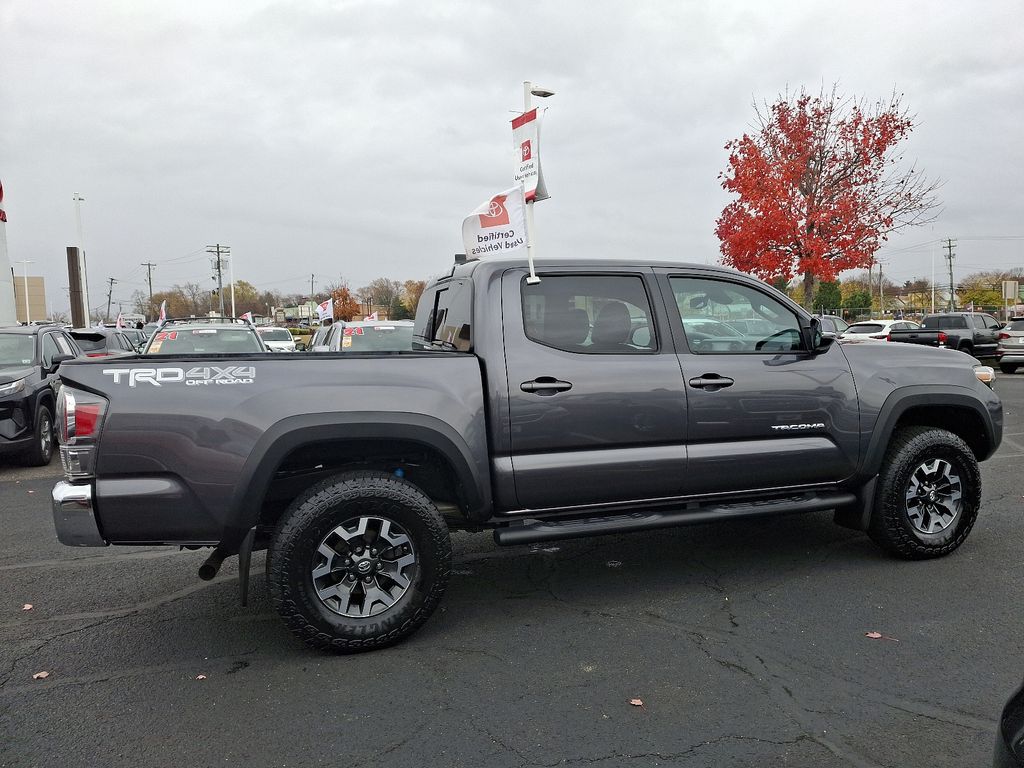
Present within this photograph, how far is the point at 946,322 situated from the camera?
21.9 metres

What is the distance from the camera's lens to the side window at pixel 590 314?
423cm

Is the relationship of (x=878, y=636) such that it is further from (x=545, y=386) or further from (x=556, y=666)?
(x=545, y=386)

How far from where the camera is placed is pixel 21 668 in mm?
3617

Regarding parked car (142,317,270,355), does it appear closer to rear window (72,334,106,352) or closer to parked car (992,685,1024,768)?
rear window (72,334,106,352)

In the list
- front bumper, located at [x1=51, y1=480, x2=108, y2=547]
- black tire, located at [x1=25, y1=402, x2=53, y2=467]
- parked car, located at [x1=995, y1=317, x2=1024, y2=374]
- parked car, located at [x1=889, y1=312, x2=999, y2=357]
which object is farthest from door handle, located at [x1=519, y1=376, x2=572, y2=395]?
parked car, located at [x1=889, y1=312, x2=999, y2=357]

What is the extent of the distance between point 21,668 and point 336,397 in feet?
6.52

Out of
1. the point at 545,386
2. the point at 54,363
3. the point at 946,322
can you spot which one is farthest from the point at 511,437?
the point at 946,322

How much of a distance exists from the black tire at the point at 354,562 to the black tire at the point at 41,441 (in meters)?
6.81

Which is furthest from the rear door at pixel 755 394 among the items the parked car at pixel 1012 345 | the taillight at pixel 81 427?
the parked car at pixel 1012 345

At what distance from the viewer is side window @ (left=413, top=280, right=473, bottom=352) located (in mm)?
4316

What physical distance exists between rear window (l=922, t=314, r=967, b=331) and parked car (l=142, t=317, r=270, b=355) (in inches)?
742

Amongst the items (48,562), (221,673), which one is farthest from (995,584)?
(48,562)

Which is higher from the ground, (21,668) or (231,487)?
(231,487)

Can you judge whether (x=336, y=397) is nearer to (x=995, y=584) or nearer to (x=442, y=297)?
(x=442, y=297)
